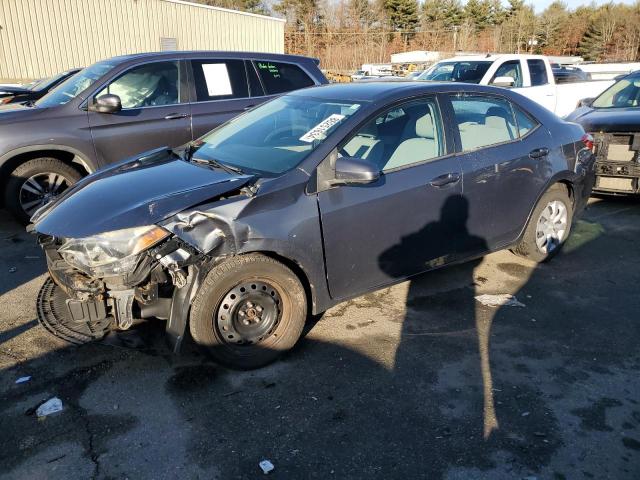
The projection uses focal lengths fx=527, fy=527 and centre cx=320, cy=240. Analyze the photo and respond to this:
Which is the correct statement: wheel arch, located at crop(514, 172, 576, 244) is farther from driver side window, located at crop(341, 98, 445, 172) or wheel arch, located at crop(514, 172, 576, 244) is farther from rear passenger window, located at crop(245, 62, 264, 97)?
rear passenger window, located at crop(245, 62, 264, 97)

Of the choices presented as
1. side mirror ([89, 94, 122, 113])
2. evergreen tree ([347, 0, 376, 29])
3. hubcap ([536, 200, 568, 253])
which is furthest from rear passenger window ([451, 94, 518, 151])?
evergreen tree ([347, 0, 376, 29])

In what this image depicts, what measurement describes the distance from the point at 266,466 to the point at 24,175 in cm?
481

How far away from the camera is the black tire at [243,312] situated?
311cm

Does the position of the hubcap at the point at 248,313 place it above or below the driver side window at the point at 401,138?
below

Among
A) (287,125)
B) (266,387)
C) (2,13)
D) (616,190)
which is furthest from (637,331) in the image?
(2,13)

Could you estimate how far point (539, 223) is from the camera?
498cm

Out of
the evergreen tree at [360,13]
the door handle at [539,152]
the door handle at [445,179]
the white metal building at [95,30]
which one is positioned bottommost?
the door handle at [445,179]

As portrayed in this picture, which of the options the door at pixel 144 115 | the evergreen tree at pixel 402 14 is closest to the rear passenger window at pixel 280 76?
the door at pixel 144 115

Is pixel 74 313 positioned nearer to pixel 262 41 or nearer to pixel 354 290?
pixel 354 290

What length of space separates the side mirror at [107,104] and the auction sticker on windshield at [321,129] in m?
3.13

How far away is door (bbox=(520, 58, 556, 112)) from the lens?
1088cm

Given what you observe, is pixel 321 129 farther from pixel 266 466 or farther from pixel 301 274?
pixel 266 466

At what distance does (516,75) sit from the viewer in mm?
10766

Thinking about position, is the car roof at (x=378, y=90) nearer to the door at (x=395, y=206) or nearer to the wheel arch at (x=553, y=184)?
the door at (x=395, y=206)
